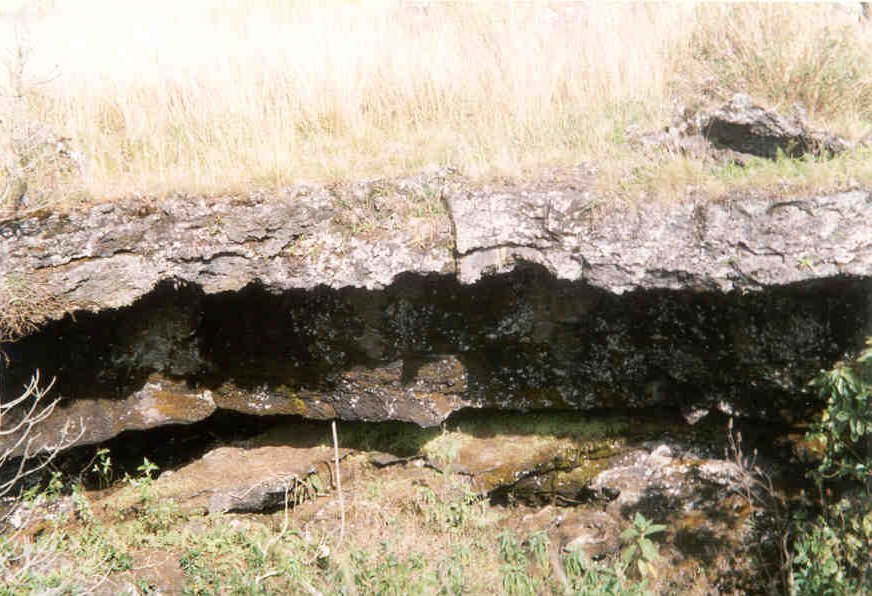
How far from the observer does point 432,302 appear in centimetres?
504

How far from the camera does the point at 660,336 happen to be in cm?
494

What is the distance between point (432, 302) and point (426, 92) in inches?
97.1

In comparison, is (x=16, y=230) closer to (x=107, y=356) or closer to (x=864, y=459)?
(x=107, y=356)

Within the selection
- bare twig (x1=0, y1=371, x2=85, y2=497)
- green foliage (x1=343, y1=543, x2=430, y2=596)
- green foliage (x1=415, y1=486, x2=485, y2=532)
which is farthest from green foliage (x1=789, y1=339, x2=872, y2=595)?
bare twig (x1=0, y1=371, x2=85, y2=497)

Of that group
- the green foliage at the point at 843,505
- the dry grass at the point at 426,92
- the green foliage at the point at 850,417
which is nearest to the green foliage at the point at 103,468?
the dry grass at the point at 426,92

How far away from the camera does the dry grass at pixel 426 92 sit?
5336 millimetres

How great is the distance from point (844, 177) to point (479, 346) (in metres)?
2.59

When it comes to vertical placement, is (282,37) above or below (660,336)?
above

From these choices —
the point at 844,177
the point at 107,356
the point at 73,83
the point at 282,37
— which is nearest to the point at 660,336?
the point at 844,177

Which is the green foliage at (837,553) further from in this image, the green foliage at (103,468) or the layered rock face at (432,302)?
the green foliage at (103,468)

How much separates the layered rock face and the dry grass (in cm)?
38

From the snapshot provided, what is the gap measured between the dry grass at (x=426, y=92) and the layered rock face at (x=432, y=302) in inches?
14.8

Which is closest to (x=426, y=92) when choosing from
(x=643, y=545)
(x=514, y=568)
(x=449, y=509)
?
(x=449, y=509)

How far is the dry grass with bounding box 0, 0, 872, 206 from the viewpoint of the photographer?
5336 mm
